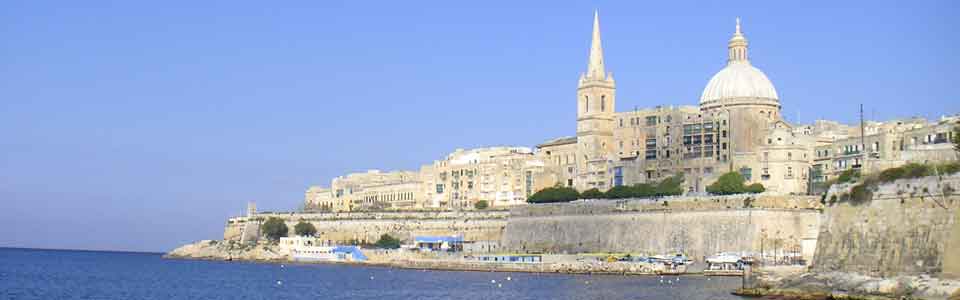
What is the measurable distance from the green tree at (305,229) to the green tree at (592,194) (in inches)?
1017

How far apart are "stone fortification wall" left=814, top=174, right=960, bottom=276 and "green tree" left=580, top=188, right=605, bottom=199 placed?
31179 millimetres

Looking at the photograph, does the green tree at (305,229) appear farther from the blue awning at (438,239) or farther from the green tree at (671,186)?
the green tree at (671,186)

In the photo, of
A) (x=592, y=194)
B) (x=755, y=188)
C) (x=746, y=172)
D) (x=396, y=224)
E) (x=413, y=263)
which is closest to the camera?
(x=755, y=188)

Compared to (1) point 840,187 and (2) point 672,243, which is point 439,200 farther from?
(1) point 840,187

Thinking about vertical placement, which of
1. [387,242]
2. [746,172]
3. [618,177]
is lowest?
[387,242]

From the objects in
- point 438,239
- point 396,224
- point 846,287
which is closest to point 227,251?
point 396,224

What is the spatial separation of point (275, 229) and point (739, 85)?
121 ft

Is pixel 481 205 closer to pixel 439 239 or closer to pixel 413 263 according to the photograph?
pixel 439 239

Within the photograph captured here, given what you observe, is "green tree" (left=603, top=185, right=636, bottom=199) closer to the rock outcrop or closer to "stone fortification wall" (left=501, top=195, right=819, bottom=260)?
"stone fortification wall" (left=501, top=195, right=819, bottom=260)

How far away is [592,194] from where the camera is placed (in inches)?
Result: 2936

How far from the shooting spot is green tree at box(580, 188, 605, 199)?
2913 inches

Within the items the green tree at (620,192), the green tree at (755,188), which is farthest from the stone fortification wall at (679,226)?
the green tree at (755,188)

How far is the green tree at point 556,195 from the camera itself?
75625mm

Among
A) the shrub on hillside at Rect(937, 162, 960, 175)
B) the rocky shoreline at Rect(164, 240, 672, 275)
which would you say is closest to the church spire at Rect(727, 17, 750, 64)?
the rocky shoreline at Rect(164, 240, 672, 275)
